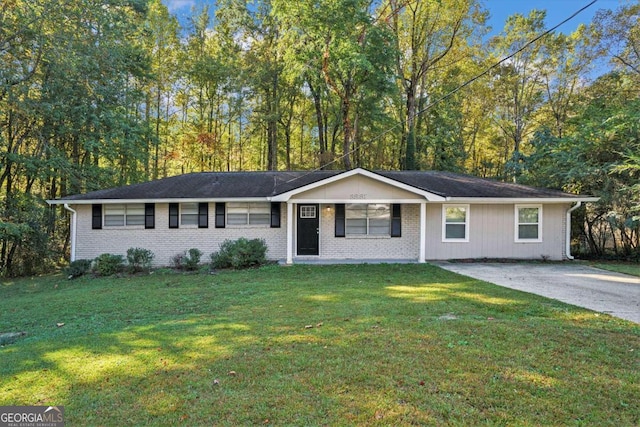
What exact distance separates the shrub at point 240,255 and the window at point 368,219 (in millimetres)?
3231

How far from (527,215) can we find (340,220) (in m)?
6.74

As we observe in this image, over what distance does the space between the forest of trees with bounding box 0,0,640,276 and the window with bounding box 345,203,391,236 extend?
354 cm

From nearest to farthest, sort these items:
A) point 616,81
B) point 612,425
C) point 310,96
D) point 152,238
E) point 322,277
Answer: point 612,425, point 322,277, point 152,238, point 616,81, point 310,96

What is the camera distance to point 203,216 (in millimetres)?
12461

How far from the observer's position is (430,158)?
2509 cm

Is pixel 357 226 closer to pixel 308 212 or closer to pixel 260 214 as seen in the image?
pixel 308 212

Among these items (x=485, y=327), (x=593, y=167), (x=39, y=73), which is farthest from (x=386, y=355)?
(x=39, y=73)

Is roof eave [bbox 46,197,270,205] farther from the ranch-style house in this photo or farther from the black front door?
the black front door

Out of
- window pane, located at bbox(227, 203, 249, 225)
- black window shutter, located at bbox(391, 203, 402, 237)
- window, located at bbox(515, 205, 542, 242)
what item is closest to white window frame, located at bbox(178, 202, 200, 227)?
window pane, located at bbox(227, 203, 249, 225)

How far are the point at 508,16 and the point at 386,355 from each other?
25.4 m

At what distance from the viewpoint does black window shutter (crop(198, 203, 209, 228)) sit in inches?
490

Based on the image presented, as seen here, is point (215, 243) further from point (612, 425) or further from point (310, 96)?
point (310, 96)

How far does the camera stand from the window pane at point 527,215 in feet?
41.5

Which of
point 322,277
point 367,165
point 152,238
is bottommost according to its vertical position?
point 322,277
